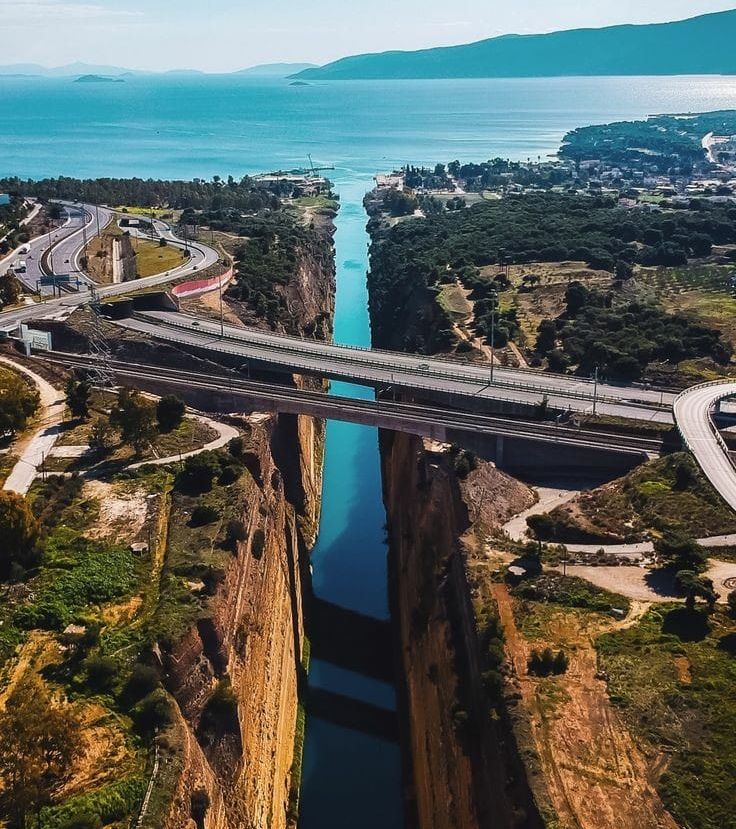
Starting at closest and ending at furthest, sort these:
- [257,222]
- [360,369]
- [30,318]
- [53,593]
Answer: [53,593]
[360,369]
[30,318]
[257,222]

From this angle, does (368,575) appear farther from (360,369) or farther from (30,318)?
(30,318)

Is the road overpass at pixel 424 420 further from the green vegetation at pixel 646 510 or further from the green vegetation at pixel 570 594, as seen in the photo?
the green vegetation at pixel 570 594

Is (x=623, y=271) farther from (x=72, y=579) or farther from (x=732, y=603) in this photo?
(x=72, y=579)

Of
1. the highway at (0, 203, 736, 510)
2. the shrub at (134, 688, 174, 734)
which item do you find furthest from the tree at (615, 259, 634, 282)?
the shrub at (134, 688, 174, 734)

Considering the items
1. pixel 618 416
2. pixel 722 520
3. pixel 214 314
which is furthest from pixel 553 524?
pixel 214 314

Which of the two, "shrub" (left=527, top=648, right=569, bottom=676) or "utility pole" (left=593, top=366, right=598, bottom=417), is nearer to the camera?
"shrub" (left=527, top=648, right=569, bottom=676)

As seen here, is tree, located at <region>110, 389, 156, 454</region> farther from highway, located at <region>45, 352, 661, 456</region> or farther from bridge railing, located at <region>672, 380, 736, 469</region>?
bridge railing, located at <region>672, 380, 736, 469</region>
